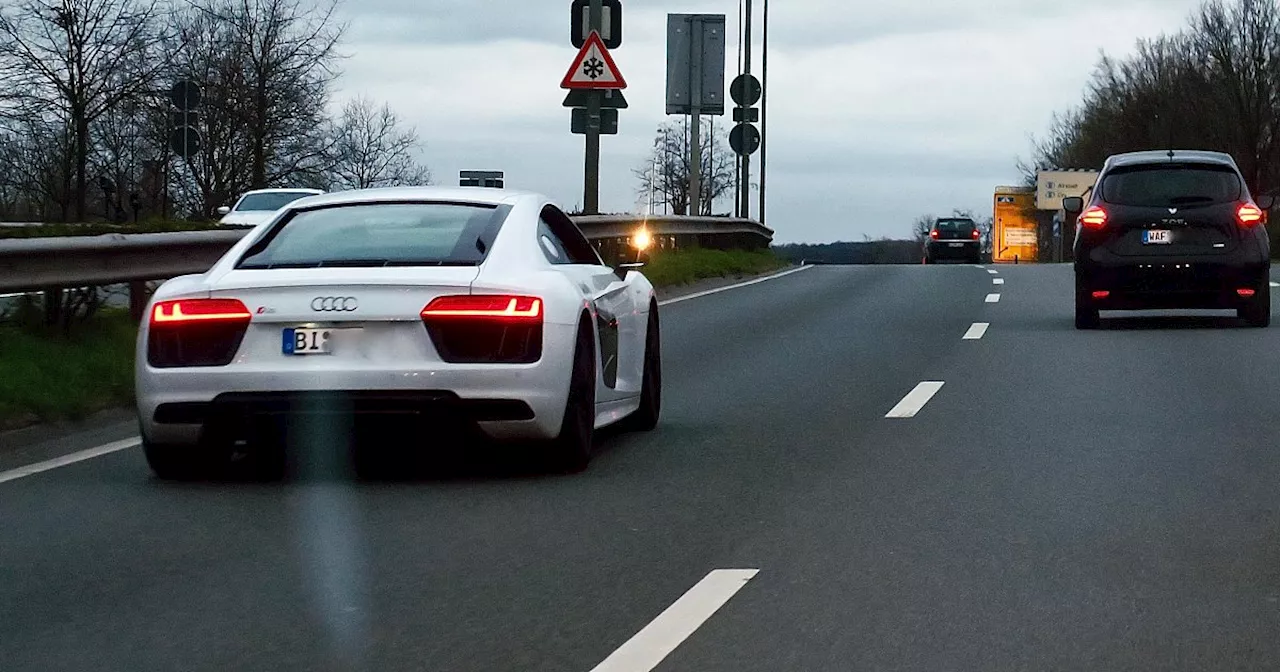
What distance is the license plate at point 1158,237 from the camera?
61.1 ft

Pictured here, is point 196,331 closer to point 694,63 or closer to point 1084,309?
point 1084,309

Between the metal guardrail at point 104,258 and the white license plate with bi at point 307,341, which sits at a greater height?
the metal guardrail at point 104,258

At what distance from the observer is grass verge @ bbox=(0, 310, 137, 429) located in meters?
10.8

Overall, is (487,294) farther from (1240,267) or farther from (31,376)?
(1240,267)

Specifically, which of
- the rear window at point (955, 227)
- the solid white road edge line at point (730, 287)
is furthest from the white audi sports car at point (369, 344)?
the rear window at point (955, 227)

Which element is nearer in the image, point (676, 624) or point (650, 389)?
point (676, 624)

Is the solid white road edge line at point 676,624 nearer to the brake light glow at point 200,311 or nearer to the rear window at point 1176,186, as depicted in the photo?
the brake light glow at point 200,311

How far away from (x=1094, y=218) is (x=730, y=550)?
1254 cm

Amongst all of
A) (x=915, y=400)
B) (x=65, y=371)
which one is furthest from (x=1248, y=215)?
(x=65, y=371)

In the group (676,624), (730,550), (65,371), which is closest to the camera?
(676,624)

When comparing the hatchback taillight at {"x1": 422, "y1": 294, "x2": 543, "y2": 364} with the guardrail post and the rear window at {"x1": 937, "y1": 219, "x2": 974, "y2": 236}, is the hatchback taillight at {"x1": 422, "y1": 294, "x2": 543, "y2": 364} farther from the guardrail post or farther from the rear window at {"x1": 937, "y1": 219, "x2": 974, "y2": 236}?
the rear window at {"x1": 937, "y1": 219, "x2": 974, "y2": 236}

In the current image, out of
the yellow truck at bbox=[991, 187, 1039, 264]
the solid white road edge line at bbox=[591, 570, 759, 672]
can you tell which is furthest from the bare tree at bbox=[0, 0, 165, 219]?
the yellow truck at bbox=[991, 187, 1039, 264]

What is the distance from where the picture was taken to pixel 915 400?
40.8 feet

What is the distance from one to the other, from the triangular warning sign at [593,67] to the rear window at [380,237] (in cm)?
1105
